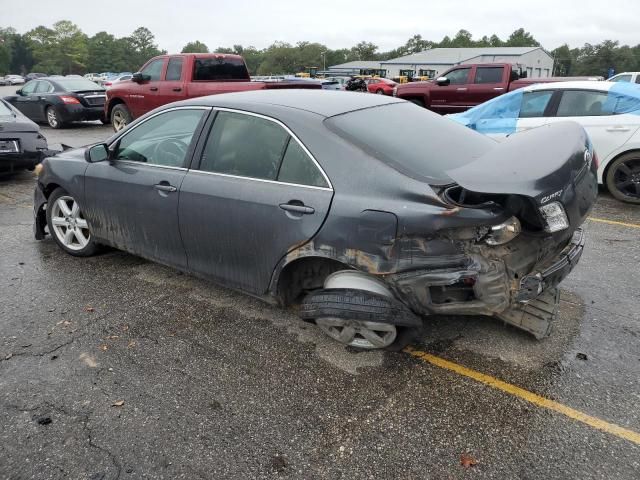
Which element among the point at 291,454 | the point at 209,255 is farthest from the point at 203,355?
the point at 291,454

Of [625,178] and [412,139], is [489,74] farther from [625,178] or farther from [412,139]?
[412,139]

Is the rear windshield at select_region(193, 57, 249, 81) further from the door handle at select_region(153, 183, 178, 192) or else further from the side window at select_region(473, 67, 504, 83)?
the door handle at select_region(153, 183, 178, 192)

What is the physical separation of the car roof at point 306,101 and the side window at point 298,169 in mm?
313

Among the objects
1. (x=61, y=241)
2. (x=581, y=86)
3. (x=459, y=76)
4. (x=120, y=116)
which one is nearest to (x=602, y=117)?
(x=581, y=86)

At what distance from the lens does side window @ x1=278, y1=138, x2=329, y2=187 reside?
2900 mm

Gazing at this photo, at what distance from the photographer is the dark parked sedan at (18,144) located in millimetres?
7457

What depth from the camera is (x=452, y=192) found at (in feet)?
8.62

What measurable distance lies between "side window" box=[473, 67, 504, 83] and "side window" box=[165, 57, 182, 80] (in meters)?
7.60

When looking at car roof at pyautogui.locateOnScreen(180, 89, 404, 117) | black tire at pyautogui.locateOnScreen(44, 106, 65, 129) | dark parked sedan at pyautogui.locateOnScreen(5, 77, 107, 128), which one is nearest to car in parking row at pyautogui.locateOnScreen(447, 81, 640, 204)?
car roof at pyautogui.locateOnScreen(180, 89, 404, 117)

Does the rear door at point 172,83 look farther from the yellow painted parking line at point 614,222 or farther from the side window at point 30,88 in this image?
the yellow painted parking line at point 614,222

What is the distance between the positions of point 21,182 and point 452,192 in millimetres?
7874

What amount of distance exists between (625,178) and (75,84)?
14020 millimetres

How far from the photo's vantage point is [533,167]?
254 centimetres

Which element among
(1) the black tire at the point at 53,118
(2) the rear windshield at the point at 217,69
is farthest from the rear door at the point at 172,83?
(1) the black tire at the point at 53,118
